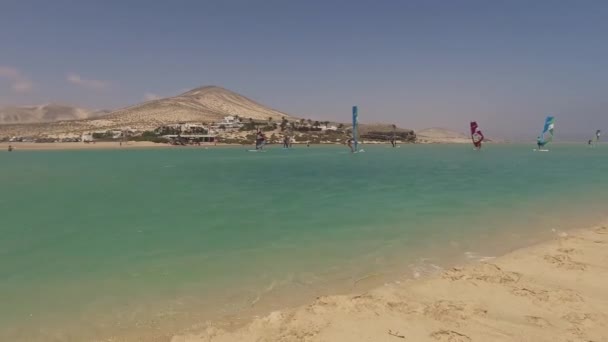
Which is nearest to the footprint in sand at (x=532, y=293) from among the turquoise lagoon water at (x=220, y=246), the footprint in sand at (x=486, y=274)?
the footprint in sand at (x=486, y=274)

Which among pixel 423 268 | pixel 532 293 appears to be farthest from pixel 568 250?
pixel 423 268

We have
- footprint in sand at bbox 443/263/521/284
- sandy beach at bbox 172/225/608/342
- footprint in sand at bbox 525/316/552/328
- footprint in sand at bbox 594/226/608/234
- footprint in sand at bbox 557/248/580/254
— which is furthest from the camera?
footprint in sand at bbox 594/226/608/234

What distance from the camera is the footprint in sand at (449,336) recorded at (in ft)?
20.1

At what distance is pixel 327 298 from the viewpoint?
8.04m

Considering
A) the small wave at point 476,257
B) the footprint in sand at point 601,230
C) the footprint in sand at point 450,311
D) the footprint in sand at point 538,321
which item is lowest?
the small wave at point 476,257

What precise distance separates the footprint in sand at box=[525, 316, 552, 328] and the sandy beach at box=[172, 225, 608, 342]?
2 cm

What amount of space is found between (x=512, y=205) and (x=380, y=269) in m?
14.2

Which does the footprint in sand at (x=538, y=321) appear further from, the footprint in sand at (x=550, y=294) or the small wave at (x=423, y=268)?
the small wave at (x=423, y=268)

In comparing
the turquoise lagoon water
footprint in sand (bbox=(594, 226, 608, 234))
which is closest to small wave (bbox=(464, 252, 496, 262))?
the turquoise lagoon water

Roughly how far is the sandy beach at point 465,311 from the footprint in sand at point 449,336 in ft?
0.06

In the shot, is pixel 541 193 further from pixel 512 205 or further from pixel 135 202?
pixel 135 202

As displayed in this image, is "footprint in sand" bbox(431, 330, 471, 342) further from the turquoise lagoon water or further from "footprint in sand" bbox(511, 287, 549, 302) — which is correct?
the turquoise lagoon water

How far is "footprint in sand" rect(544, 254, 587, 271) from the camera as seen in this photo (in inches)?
376

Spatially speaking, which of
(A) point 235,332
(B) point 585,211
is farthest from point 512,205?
(A) point 235,332
